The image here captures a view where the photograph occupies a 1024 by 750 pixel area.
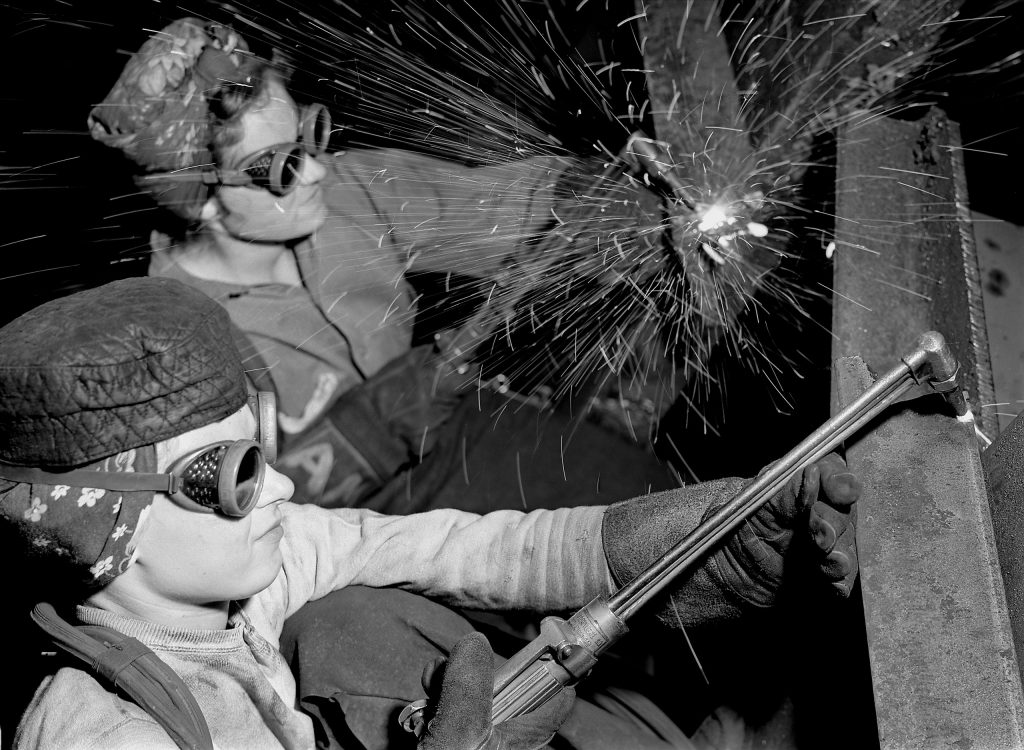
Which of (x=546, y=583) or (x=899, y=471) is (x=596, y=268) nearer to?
(x=546, y=583)

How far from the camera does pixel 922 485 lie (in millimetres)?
1487

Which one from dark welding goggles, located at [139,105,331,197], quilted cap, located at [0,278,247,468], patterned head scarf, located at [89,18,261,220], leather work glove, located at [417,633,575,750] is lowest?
leather work glove, located at [417,633,575,750]

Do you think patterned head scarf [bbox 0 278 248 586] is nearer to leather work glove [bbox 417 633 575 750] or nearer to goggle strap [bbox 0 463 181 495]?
goggle strap [bbox 0 463 181 495]

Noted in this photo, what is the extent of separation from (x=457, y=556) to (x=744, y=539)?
2.26ft

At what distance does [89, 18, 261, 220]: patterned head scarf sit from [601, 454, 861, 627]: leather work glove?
5.99 feet

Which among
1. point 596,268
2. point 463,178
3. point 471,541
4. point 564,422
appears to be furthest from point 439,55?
point 471,541

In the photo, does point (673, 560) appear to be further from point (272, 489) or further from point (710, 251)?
point (710, 251)

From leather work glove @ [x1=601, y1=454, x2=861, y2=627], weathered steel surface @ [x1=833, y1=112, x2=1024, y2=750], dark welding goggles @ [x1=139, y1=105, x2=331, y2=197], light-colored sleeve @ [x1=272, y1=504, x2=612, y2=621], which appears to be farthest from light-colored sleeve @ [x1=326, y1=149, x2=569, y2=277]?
leather work glove @ [x1=601, y1=454, x2=861, y2=627]

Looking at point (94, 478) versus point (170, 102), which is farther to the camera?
point (170, 102)

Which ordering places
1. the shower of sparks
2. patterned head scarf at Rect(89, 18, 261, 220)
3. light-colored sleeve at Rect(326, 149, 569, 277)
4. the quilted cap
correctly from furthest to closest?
Result: light-colored sleeve at Rect(326, 149, 569, 277) → patterned head scarf at Rect(89, 18, 261, 220) → the shower of sparks → the quilted cap

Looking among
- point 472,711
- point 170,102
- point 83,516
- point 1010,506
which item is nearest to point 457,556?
point 472,711

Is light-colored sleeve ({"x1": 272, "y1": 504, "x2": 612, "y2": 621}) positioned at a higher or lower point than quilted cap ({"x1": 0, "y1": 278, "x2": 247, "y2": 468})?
lower

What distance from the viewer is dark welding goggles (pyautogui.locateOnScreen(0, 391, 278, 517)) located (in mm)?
1396

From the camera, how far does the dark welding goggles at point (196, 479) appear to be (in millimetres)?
1396
